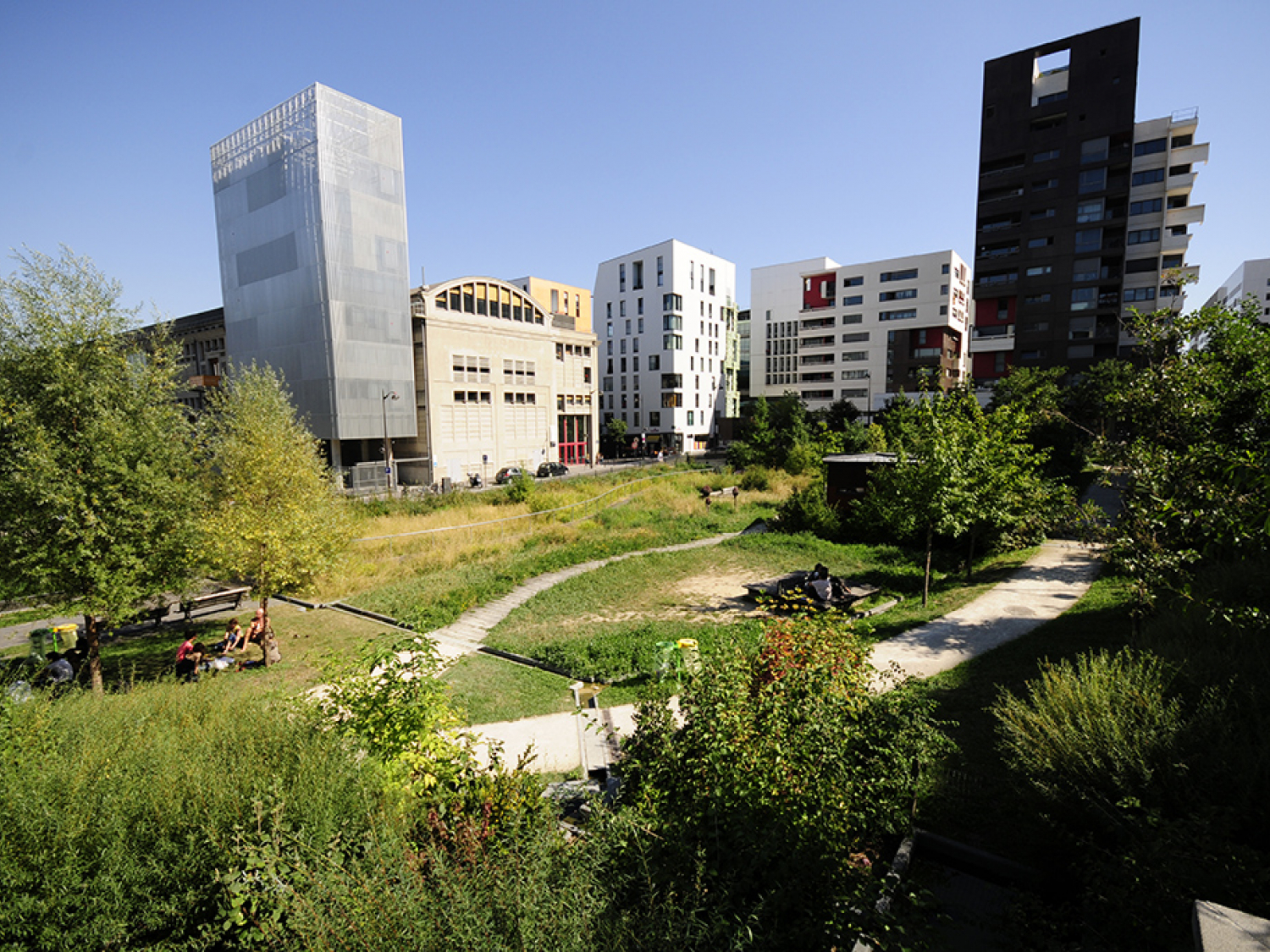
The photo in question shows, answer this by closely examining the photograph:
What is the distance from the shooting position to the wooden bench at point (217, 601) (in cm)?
1466

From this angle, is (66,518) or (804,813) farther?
(66,518)

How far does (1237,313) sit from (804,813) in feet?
35.4

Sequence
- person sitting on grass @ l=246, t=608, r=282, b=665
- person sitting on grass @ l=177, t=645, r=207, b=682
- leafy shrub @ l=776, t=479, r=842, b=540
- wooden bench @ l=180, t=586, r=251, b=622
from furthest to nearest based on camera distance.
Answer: leafy shrub @ l=776, t=479, r=842, b=540 → wooden bench @ l=180, t=586, r=251, b=622 → person sitting on grass @ l=246, t=608, r=282, b=665 → person sitting on grass @ l=177, t=645, r=207, b=682

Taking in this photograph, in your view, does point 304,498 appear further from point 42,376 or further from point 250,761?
point 250,761

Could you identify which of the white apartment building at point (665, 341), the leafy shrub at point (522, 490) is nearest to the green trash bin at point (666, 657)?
the leafy shrub at point (522, 490)

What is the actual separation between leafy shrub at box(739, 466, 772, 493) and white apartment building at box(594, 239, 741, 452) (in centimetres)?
3775

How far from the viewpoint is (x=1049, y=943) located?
4.15m

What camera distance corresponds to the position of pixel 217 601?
15.2m

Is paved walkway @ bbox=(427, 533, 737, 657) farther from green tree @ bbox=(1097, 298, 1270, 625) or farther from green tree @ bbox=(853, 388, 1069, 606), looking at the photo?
green tree @ bbox=(1097, 298, 1270, 625)

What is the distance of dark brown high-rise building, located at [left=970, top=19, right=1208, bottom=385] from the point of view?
1938 inches

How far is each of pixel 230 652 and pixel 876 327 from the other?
71.0 meters

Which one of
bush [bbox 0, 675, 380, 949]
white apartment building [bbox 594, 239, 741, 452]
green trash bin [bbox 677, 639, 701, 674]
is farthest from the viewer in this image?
white apartment building [bbox 594, 239, 741, 452]

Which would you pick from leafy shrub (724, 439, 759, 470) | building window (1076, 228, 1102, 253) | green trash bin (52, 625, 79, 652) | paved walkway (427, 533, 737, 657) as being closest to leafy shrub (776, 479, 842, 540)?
paved walkway (427, 533, 737, 657)

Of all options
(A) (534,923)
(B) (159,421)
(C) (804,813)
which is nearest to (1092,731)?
(C) (804,813)
